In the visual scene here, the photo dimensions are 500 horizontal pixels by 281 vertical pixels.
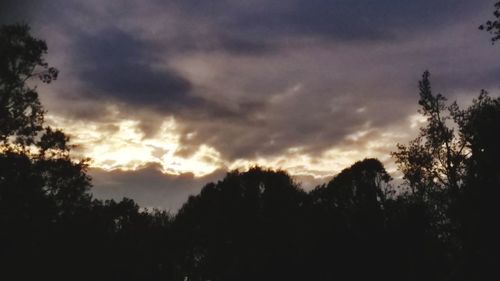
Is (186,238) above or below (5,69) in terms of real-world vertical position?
below

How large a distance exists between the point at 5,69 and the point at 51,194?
10419 millimetres

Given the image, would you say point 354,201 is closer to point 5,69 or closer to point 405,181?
point 405,181

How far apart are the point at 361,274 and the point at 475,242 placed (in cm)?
1533

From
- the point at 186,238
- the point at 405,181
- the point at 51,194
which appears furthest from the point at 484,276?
the point at 186,238

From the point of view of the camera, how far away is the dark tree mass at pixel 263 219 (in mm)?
30344

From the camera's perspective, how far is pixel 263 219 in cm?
5328

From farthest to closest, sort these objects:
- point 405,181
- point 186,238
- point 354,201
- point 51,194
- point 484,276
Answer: point 186,238 → point 354,201 → point 405,181 → point 51,194 → point 484,276

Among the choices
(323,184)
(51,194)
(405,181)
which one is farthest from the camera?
(323,184)

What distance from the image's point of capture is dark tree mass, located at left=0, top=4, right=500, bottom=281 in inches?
1195

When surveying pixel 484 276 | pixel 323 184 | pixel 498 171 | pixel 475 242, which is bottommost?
pixel 484 276

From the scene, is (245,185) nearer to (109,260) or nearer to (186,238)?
(186,238)

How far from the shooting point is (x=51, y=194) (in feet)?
117

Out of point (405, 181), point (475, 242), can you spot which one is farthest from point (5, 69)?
point (405, 181)

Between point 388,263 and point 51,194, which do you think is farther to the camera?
point 388,263
